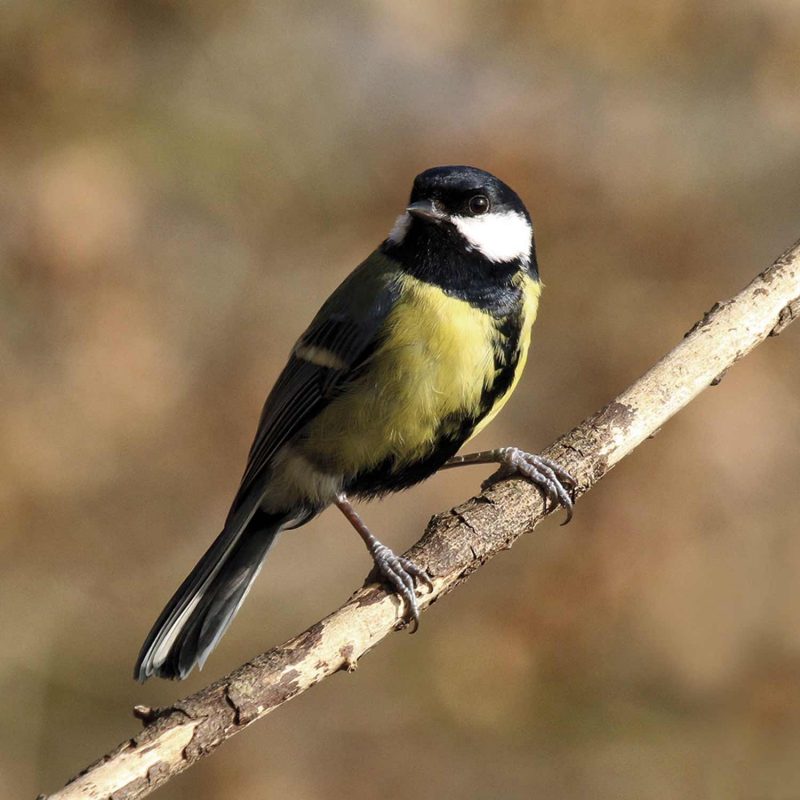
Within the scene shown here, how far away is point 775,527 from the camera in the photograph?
4609 millimetres

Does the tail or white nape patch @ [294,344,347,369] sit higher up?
white nape patch @ [294,344,347,369]

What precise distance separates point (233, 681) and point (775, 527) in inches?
122

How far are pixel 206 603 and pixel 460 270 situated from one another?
3.24 ft

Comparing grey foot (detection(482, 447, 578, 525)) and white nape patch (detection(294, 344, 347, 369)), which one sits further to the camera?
white nape patch (detection(294, 344, 347, 369))

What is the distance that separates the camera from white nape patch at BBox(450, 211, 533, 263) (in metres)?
2.82

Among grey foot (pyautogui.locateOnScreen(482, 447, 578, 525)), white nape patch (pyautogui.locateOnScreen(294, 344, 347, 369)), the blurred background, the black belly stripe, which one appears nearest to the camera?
grey foot (pyautogui.locateOnScreen(482, 447, 578, 525))

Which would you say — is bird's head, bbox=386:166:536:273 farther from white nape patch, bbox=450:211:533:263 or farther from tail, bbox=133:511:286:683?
tail, bbox=133:511:286:683

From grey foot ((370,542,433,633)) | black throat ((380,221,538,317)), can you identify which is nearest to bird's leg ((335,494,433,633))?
grey foot ((370,542,433,633))

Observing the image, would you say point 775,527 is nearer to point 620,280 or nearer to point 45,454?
point 620,280

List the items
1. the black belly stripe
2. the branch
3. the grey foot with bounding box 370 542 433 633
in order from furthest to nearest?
1. the black belly stripe
2. the grey foot with bounding box 370 542 433 633
3. the branch

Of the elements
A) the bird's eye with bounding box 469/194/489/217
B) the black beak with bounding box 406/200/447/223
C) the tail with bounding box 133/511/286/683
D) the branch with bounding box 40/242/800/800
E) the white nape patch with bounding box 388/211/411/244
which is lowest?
the branch with bounding box 40/242/800/800

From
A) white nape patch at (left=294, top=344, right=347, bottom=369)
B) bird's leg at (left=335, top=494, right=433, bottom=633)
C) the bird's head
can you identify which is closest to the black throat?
the bird's head

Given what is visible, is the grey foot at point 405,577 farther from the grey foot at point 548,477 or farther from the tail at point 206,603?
the tail at point 206,603

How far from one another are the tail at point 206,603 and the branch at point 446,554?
54 centimetres
